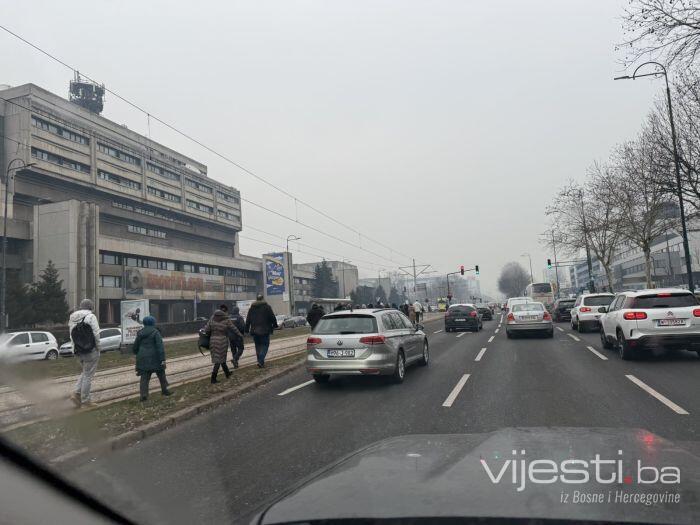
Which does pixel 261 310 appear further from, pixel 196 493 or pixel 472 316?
pixel 472 316

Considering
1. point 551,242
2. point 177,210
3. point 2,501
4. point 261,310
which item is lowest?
point 2,501

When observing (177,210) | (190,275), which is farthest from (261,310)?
(177,210)

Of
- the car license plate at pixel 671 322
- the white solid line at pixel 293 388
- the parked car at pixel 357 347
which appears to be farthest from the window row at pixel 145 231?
the car license plate at pixel 671 322

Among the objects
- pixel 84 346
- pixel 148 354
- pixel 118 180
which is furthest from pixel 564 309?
pixel 118 180

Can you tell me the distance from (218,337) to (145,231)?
65.8 meters

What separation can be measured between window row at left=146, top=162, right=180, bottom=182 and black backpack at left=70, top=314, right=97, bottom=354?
2699 inches

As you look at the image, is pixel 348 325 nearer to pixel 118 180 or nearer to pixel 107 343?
pixel 107 343

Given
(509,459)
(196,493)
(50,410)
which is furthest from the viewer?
(50,410)

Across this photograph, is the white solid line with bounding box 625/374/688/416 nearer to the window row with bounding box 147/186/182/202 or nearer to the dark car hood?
the dark car hood

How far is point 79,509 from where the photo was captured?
2768mm

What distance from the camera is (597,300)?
20.8 metres

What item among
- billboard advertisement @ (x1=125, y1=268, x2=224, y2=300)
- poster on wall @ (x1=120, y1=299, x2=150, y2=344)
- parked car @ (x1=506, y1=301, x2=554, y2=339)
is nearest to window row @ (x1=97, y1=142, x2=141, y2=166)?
billboard advertisement @ (x1=125, y1=268, x2=224, y2=300)

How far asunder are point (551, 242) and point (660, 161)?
80.5 ft

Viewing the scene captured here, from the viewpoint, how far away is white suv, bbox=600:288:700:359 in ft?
34.1
